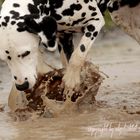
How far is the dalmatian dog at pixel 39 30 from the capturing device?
7.99m

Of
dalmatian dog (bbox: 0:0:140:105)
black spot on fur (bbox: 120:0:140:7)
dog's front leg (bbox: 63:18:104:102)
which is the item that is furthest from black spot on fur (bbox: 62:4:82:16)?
black spot on fur (bbox: 120:0:140:7)

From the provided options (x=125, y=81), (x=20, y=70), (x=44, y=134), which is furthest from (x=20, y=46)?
(x=125, y=81)

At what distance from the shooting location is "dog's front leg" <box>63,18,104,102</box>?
8.40m

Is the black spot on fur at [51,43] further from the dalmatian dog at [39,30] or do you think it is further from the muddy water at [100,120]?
the muddy water at [100,120]

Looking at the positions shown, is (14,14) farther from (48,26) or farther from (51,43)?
(51,43)

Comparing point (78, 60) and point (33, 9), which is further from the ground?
point (33, 9)

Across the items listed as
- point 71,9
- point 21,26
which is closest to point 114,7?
point 71,9

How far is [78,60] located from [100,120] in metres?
0.71

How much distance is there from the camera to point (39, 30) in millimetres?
8086

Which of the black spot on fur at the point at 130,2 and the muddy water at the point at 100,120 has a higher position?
the black spot on fur at the point at 130,2

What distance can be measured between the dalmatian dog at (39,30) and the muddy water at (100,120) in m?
0.43

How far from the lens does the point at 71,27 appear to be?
8.84 meters

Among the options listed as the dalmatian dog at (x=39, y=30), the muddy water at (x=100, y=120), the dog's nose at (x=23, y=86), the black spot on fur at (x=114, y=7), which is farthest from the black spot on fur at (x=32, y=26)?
the black spot on fur at (x=114, y=7)

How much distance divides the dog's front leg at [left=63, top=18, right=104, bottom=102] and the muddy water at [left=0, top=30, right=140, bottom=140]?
34 centimetres
